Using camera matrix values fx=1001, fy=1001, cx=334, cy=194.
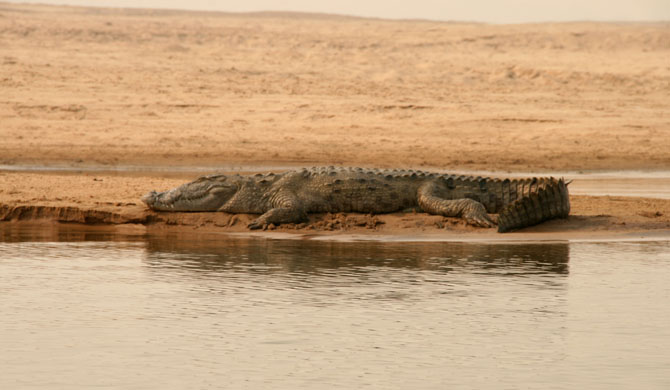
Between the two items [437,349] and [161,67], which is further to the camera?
[161,67]

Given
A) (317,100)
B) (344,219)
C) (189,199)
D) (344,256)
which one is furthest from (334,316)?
(317,100)

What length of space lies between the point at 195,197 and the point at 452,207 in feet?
8.45

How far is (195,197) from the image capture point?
1007 centimetres

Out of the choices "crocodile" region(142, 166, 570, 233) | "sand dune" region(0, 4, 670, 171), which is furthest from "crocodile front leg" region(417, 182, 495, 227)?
"sand dune" region(0, 4, 670, 171)

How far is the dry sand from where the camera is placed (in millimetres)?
11430

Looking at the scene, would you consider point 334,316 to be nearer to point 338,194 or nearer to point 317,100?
point 338,194

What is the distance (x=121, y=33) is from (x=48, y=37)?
257 cm

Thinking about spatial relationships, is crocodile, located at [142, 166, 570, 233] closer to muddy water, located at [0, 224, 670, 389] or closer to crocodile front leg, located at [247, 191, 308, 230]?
crocodile front leg, located at [247, 191, 308, 230]

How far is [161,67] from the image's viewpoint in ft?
78.6

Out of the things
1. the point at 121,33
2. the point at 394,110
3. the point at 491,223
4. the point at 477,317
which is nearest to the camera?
the point at 477,317

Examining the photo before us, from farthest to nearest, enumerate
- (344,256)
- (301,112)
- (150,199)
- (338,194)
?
(301,112) → (150,199) → (338,194) → (344,256)

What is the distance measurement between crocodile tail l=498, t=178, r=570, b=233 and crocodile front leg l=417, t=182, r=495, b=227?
323 mm

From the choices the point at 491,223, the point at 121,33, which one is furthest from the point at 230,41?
the point at 491,223

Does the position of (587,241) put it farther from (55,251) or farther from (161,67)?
(161,67)
